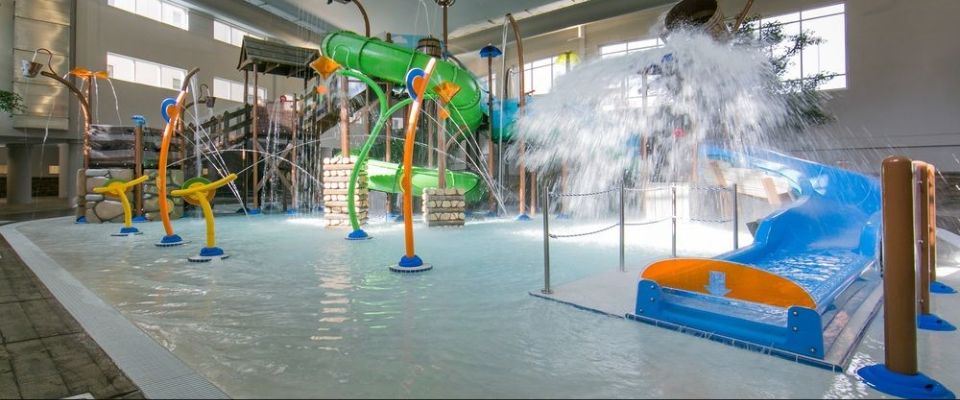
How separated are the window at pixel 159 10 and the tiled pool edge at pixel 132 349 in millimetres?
17448

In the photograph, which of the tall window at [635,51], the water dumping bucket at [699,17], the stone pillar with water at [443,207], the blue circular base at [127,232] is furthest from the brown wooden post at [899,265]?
the blue circular base at [127,232]

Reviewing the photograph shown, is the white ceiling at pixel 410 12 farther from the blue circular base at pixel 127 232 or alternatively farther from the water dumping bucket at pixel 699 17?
the blue circular base at pixel 127 232

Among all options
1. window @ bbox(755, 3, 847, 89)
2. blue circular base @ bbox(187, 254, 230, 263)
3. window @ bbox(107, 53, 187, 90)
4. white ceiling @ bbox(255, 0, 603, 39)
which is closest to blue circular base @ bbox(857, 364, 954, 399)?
blue circular base @ bbox(187, 254, 230, 263)

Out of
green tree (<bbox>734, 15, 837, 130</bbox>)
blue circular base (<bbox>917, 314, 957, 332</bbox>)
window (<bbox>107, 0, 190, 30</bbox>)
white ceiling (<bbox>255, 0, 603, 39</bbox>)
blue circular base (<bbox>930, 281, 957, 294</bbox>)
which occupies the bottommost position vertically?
blue circular base (<bbox>917, 314, 957, 332</bbox>)

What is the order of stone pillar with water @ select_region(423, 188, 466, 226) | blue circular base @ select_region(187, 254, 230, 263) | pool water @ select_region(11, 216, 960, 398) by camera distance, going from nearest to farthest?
pool water @ select_region(11, 216, 960, 398) < blue circular base @ select_region(187, 254, 230, 263) < stone pillar with water @ select_region(423, 188, 466, 226)

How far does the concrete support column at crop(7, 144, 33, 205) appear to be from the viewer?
17328mm

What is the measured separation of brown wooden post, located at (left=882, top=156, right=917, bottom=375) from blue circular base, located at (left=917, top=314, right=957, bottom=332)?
3.71 feet

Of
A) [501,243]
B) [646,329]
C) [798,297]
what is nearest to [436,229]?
[501,243]

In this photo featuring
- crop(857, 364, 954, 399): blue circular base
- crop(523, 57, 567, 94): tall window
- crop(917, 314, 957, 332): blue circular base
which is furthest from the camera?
crop(523, 57, 567, 94): tall window

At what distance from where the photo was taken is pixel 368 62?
392 inches

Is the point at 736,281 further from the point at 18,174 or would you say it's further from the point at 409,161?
the point at 18,174

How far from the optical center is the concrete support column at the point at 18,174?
1733 cm

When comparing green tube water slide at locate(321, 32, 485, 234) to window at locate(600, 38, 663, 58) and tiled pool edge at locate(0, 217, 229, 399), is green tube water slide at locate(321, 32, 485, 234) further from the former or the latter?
window at locate(600, 38, 663, 58)

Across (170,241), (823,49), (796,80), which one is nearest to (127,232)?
(170,241)
